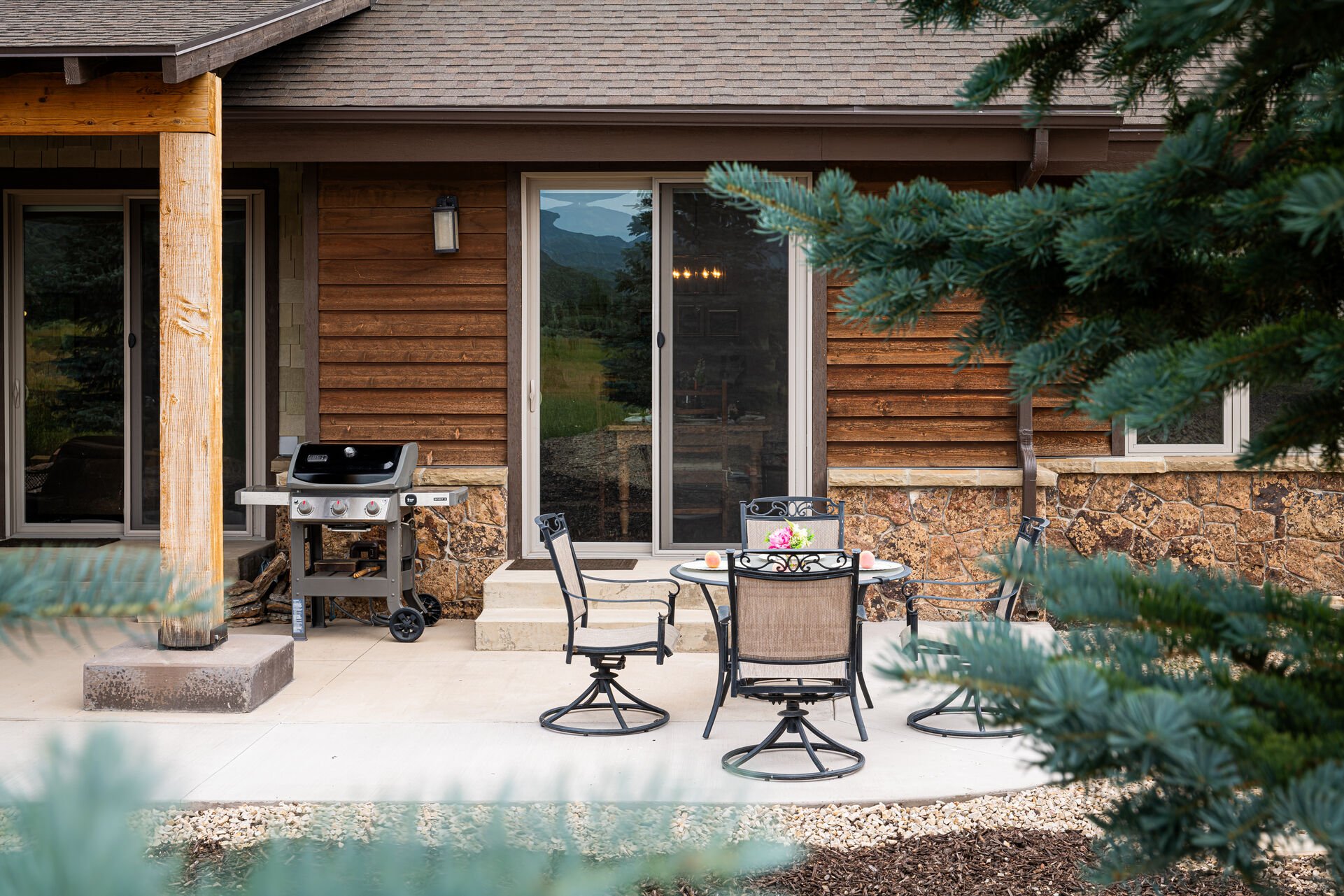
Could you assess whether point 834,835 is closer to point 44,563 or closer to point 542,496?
point 44,563

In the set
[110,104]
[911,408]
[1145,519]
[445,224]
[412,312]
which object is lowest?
[1145,519]

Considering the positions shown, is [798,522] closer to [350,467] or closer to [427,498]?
[427,498]

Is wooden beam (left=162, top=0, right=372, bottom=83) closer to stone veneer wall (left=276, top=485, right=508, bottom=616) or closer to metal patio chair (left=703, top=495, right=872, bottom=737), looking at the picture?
stone veneer wall (left=276, top=485, right=508, bottom=616)

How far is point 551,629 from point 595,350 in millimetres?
2181

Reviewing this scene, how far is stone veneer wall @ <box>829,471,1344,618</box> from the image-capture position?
750cm

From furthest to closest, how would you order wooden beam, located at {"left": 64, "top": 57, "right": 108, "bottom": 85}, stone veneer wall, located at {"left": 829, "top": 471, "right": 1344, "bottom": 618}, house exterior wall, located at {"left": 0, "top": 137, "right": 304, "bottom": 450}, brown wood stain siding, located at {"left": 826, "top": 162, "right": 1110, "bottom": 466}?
house exterior wall, located at {"left": 0, "top": 137, "right": 304, "bottom": 450}
brown wood stain siding, located at {"left": 826, "top": 162, "right": 1110, "bottom": 466}
stone veneer wall, located at {"left": 829, "top": 471, "right": 1344, "bottom": 618}
wooden beam, located at {"left": 64, "top": 57, "right": 108, "bottom": 85}

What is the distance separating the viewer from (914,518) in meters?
7.50

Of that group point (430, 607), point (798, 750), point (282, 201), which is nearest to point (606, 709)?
point (798, 750)

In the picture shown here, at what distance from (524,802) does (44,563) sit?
0.39 metres

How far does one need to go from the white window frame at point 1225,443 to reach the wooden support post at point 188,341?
19.8 ft

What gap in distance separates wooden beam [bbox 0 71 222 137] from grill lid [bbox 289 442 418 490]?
2299 millimetres

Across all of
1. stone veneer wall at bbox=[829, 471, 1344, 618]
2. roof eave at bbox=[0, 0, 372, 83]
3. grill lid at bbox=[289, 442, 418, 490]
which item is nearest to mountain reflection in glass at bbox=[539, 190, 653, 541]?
grill lid at bbox=[289, 442, 418, 490]

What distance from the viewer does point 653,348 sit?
773 cm

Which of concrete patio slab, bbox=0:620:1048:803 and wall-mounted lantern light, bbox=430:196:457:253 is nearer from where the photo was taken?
concrete patio slab, bbox=0:620:1048:803
